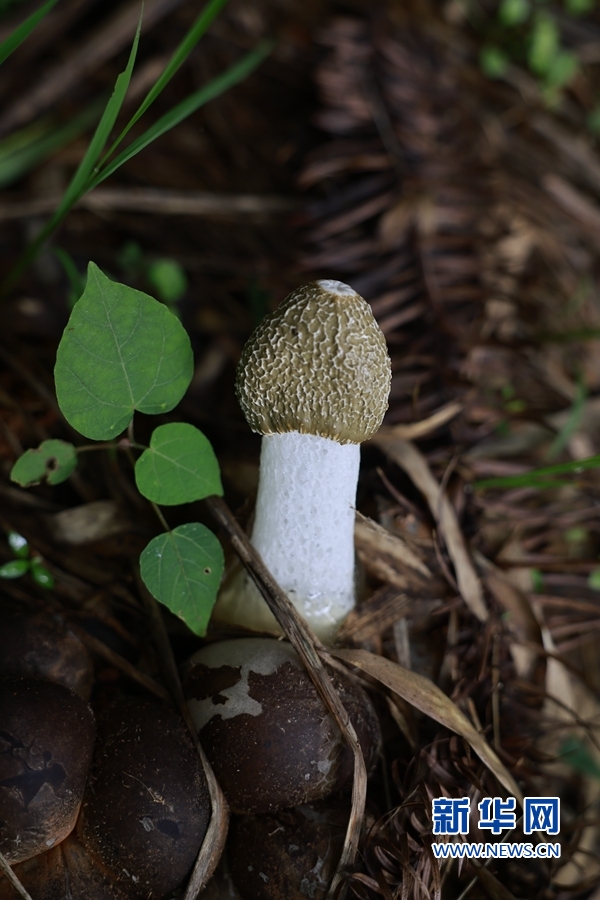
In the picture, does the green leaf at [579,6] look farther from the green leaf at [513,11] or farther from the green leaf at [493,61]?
the green leaf at [493,61]

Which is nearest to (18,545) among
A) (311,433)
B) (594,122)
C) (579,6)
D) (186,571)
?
(186,571)

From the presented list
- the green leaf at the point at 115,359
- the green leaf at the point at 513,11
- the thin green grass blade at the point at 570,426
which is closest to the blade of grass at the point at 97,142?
the green leaf at the point at 115,359

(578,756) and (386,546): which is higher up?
(386,546)

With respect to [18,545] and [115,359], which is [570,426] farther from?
A: [18,545]

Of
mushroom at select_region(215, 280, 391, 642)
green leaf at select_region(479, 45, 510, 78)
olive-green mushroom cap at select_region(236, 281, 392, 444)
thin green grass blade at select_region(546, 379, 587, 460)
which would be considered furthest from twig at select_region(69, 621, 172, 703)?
green leaf at select_region(479, 45, 510, 78)

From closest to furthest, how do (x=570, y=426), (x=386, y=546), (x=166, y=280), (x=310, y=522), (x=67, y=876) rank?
(x=67, y=876), (x=310, y=522), (x=386, y=546), (x=570, y=426), (x=166, y=280)

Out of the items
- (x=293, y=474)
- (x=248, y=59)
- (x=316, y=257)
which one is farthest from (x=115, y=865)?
(x=248, y=59)
